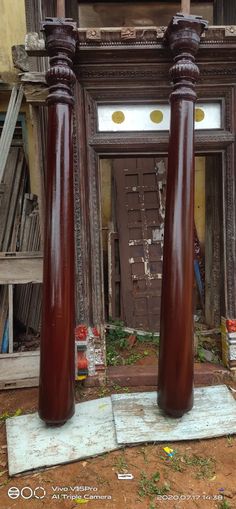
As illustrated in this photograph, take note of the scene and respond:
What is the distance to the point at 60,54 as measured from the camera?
3039 millimetres

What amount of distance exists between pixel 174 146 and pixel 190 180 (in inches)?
12.9

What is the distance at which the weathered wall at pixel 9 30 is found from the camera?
16.6 ft

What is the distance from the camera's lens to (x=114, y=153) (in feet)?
12.0

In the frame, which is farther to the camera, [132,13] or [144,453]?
[132,13]

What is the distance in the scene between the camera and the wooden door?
5270 millimetres

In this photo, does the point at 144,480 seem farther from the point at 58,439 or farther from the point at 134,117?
the point at 134,117

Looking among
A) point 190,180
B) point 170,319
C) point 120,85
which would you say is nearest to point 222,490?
point 170,319

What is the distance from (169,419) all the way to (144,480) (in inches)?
25.6

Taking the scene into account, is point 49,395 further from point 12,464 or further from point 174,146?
point 174,146

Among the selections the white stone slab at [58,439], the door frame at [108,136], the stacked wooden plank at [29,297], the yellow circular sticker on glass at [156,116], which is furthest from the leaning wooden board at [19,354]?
the yellow circular sticker on glass at [156,116]

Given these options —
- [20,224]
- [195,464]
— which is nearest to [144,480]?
[195,464]

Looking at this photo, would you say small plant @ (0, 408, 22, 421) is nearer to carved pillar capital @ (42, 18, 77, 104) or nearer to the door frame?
the door frame

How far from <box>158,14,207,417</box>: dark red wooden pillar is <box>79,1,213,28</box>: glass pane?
1.50 m

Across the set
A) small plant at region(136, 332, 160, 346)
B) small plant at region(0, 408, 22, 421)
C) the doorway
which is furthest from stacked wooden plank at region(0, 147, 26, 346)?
small plant at region(136, 332, 160, 346)
